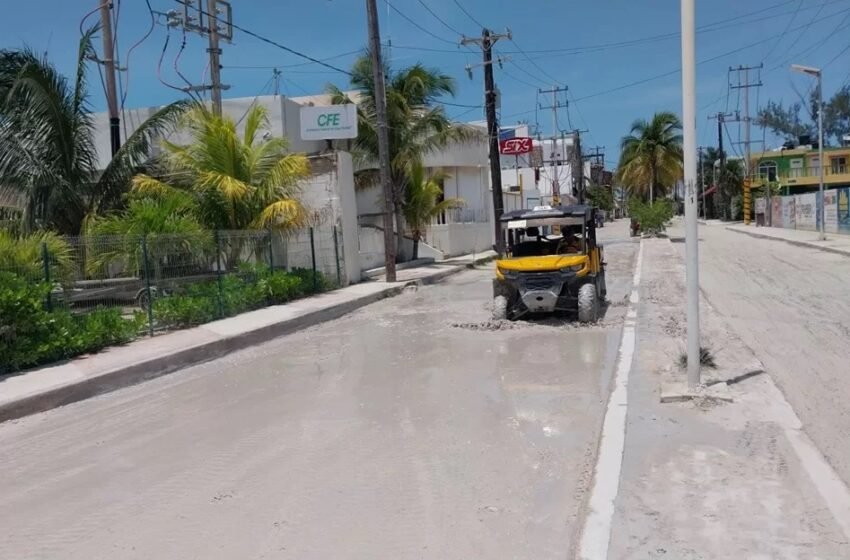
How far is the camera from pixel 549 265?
13180 mm

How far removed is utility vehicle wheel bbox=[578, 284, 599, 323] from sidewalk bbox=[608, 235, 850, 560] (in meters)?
4.12

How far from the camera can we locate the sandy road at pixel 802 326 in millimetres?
7016

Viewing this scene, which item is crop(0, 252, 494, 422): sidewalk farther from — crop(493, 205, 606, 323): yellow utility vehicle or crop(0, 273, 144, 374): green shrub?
crop(493, 205, 606, 323): yellow utility vehicle

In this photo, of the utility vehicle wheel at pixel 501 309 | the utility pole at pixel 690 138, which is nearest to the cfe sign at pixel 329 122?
the utility vehicle wheel at pixel 501 309

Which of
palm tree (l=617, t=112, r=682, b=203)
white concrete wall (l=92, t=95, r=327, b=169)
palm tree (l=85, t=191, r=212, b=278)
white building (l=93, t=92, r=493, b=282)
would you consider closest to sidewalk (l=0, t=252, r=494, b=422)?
palm tree (l=85, t=191, r=212, b=278)

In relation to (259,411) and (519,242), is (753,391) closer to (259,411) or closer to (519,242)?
(259,411)

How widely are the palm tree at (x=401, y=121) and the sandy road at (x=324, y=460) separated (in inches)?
746

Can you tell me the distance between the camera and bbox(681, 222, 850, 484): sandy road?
7.02m

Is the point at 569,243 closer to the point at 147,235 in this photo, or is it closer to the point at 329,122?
the point at 147,235

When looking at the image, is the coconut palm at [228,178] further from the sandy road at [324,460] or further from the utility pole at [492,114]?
the utility pole at [492,114]

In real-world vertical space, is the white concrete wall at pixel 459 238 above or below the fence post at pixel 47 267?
below

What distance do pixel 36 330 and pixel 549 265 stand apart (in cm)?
779

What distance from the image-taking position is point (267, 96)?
87.8ft

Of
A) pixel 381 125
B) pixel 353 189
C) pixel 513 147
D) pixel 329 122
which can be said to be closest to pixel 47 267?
pixel 353 189
